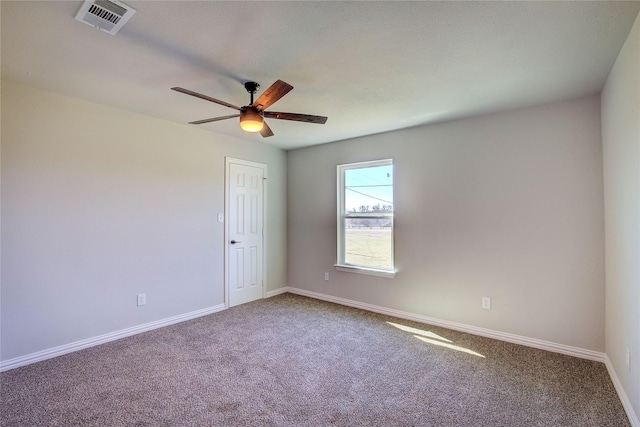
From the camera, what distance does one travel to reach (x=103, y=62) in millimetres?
2223

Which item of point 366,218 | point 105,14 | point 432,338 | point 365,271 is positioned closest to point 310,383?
point 432,338

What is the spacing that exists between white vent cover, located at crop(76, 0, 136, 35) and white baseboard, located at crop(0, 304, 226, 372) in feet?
9.02

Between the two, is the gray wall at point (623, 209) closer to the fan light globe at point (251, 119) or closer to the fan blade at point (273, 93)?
the fan blade at point (273, 93)

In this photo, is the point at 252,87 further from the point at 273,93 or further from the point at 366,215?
the point at 366,215

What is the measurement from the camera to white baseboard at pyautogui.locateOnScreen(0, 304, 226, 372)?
2533 millimetres

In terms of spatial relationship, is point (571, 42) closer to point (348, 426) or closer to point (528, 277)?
point (528, 277)

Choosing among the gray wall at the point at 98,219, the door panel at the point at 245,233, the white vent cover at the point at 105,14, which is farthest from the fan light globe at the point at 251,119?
the door panel at the point at 245,233

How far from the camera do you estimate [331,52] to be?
2062mm

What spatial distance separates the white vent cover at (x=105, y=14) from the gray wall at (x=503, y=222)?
9.86 feet

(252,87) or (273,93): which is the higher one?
(252,87)

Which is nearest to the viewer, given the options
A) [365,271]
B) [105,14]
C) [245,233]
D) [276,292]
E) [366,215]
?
[105,14]

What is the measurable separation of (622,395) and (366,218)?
2.85 meters

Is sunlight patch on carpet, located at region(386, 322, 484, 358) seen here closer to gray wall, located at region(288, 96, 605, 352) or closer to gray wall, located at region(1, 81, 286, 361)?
gray wall, located at region(288, 96, 605, 352)

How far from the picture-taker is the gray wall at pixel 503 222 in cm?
272
